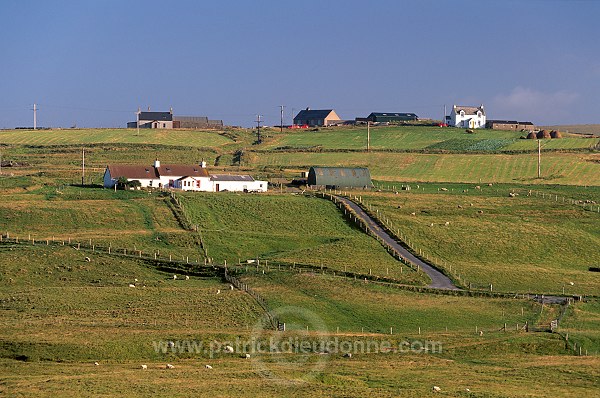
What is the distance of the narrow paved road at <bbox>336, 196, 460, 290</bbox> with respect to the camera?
79.2 metres

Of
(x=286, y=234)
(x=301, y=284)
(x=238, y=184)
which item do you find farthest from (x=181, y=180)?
(x=301, y=284)

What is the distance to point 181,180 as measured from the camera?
115 m

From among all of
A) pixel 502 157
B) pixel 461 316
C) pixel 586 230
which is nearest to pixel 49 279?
pixel 461 316

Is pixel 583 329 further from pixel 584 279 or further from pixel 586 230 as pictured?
pixel 586 230

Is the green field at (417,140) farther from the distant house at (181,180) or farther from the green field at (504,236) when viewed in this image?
the distant house at (181,180)

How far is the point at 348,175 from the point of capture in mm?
120750

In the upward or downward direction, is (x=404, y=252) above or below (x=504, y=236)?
below

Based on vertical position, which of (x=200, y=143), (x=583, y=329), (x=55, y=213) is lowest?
(x=583, y=329)

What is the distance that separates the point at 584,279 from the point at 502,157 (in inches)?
2596

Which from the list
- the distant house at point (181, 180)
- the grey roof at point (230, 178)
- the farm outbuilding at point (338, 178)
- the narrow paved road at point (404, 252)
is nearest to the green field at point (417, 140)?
the farm outbuilding at point (338, 178)

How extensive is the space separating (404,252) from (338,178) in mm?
32524

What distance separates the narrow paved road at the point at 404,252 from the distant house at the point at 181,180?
12126 mm

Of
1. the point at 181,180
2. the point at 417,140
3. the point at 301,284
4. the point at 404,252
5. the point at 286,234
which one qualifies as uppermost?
the point at 417,140

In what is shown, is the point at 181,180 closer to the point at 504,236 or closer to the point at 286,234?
the point at 286,234
